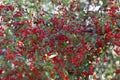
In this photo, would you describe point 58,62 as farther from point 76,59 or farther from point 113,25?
point 113,25

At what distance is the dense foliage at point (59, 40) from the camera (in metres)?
3.38

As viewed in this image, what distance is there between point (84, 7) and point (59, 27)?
40 centimetres

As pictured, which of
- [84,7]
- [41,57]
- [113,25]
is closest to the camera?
[41,57]

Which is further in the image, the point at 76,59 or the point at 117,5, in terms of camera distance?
the point at 117,5

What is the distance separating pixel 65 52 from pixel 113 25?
0.55 m

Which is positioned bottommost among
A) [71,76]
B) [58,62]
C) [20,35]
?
[71,76]

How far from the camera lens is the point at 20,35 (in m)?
3.72

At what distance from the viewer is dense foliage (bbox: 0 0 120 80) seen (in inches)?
133

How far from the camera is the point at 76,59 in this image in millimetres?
3596

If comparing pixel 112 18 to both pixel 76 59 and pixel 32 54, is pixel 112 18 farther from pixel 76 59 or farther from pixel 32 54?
pixel 32 54

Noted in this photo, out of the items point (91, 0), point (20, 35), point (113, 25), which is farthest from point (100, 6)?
point (20, 35)

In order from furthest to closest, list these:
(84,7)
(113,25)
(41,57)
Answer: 1. (84,7)
2. (113,25)
3. (41,57)

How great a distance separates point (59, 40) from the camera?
150 inches

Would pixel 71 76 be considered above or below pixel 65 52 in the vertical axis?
below
